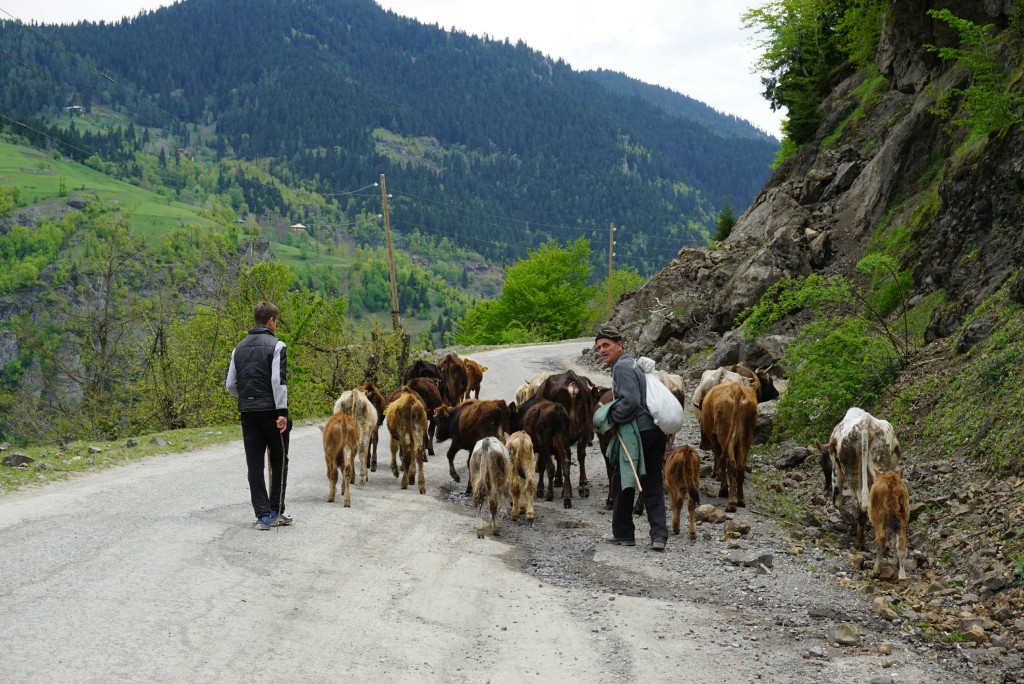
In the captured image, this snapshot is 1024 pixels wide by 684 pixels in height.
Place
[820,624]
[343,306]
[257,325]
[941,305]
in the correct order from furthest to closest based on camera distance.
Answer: [343,306] < [941,305] < [257,325] < [820,624]

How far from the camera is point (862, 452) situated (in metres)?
9.70

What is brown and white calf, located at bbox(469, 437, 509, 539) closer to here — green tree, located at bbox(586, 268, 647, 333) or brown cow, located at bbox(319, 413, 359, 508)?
brown cow, located at bbox(319, 413, 359, 508)

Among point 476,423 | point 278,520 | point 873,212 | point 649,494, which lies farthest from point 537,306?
point 278,520

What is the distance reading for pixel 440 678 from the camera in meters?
5.88

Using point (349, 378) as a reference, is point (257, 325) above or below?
above

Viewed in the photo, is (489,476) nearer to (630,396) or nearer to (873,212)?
(630,396)

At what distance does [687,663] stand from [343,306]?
21.4 meters

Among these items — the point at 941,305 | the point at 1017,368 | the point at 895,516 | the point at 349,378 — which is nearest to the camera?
the point at 895,516

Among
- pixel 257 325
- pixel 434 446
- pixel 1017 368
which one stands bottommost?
pixel 434 446

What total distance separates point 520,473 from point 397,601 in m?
3.71

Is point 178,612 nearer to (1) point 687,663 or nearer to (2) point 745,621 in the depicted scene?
(1) point 687,663

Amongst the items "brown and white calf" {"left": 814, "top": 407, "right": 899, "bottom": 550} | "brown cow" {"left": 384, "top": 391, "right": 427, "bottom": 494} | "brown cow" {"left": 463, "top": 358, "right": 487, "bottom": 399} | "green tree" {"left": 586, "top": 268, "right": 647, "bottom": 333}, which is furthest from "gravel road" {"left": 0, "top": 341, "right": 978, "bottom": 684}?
"green tree" {"left": 586, "top": 268, "right": 647, "bottom": 333}

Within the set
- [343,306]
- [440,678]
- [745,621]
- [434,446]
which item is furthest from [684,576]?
[343,306]

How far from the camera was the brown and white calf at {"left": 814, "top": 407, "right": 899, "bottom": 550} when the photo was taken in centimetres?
962
